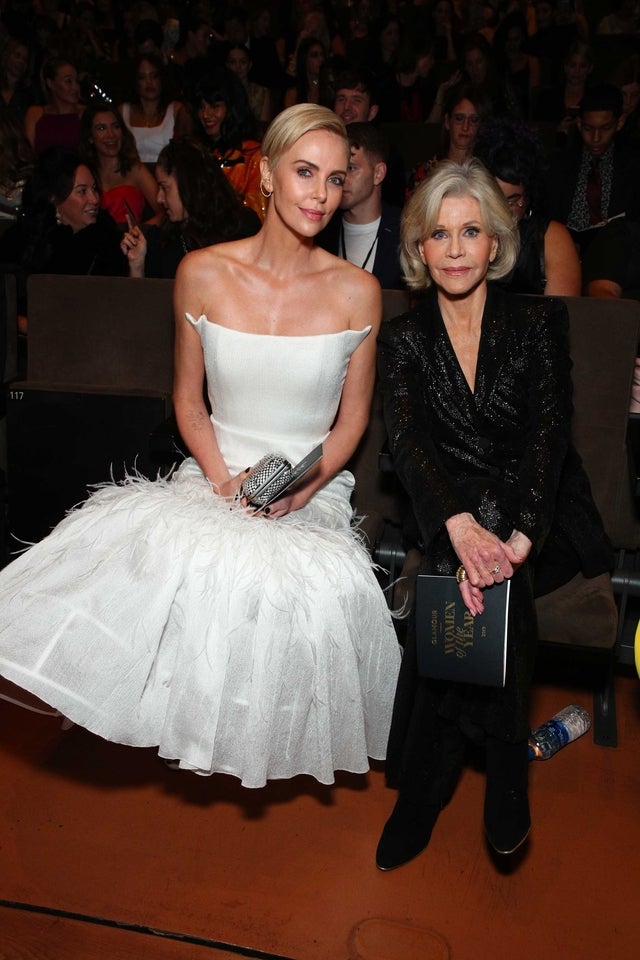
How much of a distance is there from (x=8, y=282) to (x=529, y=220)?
182 cm

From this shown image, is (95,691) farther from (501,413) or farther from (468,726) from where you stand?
(501,413)

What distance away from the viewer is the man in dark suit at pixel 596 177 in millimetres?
4184

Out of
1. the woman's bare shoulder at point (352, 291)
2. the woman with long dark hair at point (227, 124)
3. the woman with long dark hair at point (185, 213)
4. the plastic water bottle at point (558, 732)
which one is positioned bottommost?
the plastic water bottle at point (558, 732)

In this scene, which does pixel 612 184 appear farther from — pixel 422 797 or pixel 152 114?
pixel 422 797

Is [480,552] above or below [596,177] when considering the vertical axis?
below

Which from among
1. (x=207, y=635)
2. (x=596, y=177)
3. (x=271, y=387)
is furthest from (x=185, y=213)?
(x=207, y=635)

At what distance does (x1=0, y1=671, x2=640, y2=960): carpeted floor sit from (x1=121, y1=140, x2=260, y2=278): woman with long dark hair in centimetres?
182

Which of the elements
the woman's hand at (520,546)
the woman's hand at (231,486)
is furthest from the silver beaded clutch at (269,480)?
the woman's hand at (520,546)

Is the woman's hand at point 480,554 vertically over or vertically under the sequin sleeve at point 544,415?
under

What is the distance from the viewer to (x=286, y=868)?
2158 mm

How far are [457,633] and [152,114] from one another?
180 inches

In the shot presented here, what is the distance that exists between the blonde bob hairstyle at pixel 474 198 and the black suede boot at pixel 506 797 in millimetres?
1150

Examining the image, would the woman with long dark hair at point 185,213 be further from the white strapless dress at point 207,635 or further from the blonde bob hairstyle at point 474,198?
the white strapless dress at point 207,635

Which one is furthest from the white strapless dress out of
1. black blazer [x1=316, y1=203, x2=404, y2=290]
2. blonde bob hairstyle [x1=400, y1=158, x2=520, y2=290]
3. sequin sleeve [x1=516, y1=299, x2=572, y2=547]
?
black blazer [x1=316, y1=203, x2=404, y2=290]
